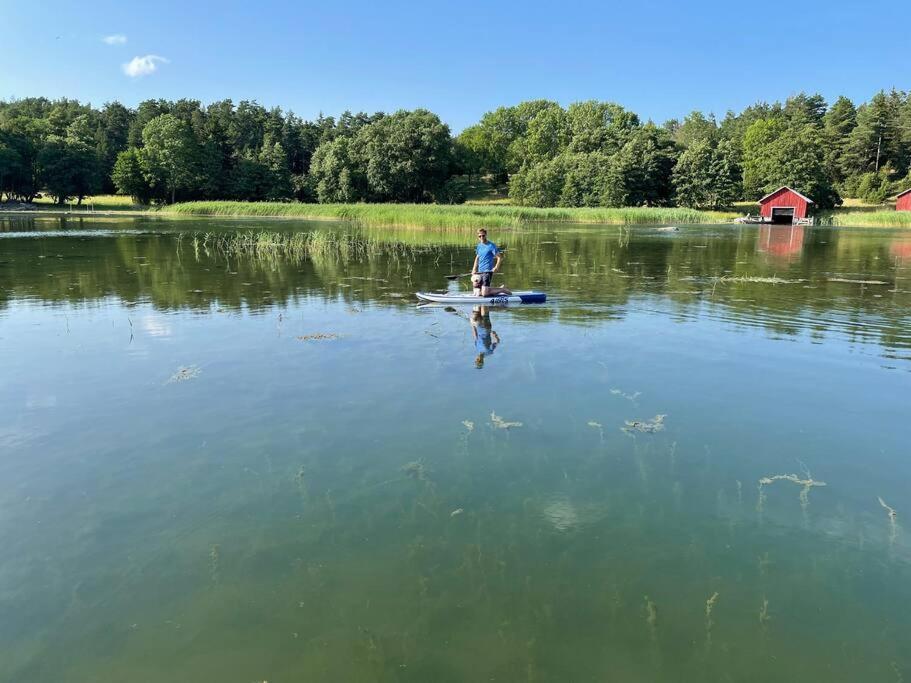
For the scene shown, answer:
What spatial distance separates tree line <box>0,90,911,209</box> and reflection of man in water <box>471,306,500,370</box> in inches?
2874

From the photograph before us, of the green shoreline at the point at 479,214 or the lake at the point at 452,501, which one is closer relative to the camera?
the lake at the point at 452,501

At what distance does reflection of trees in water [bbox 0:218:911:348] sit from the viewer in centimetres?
1655

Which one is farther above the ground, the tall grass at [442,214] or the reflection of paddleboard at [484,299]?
the tall grass at [442,214]

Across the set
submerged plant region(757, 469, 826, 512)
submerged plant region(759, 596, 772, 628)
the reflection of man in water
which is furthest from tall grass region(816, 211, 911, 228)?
submerged plant region(759, 596, 772, 628)

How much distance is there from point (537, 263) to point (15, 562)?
954 inches

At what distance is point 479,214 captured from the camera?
53.2 meters

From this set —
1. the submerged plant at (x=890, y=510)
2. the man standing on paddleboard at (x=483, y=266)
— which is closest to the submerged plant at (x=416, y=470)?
the submerged plant at (x=890, y=510)

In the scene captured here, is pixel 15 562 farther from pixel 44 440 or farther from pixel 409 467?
pixel 409 467

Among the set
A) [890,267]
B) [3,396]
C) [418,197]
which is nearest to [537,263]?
[890,267]

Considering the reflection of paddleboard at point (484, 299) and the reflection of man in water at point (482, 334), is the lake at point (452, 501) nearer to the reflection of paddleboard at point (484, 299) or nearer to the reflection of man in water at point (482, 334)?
the reflection of man in water at point (482, 334)

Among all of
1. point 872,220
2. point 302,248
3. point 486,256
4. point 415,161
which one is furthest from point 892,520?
point 415,161

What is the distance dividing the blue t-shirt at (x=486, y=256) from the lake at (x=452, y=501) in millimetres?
2683

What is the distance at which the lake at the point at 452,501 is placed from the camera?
4.33 meters

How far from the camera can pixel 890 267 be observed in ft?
88.9
